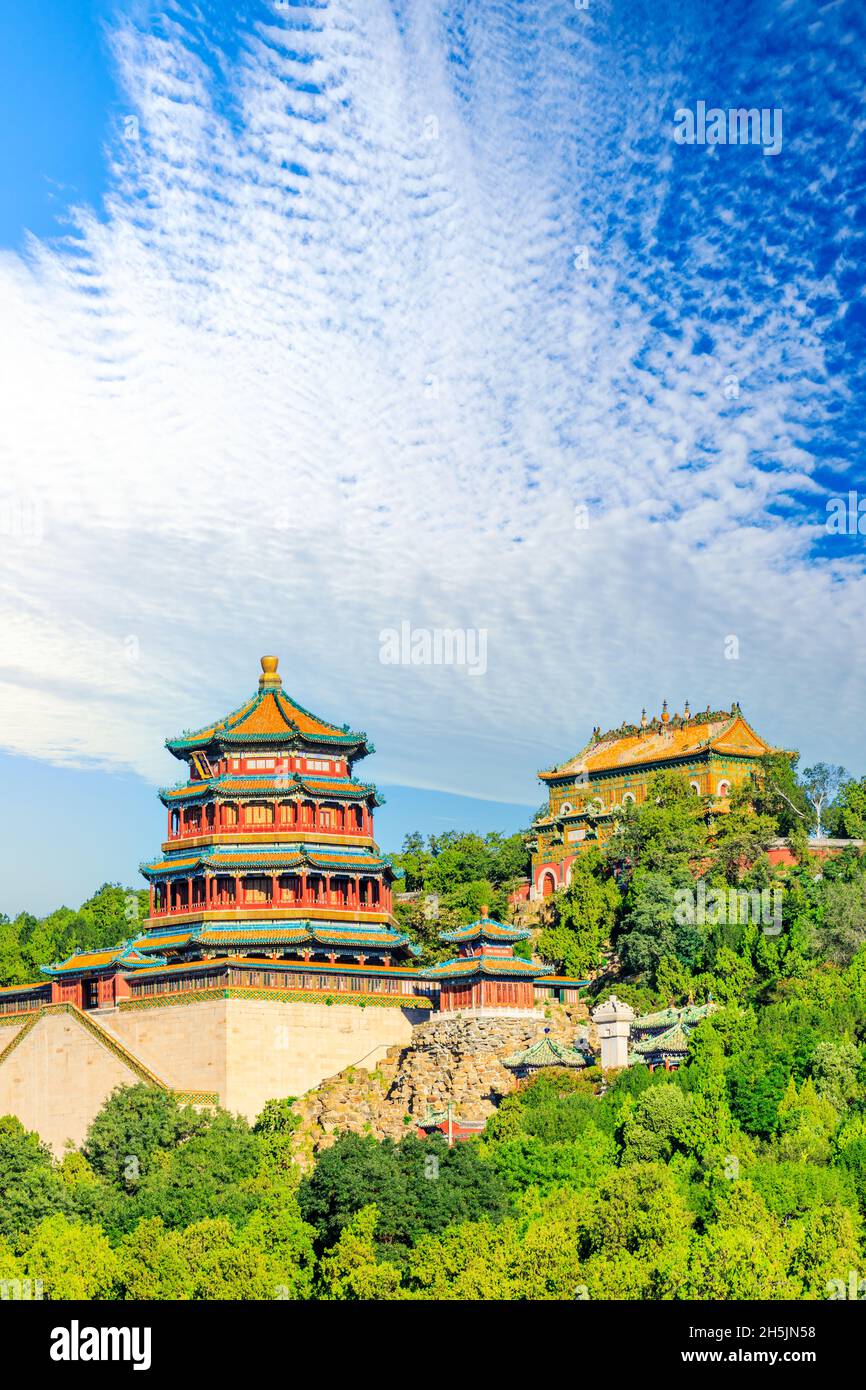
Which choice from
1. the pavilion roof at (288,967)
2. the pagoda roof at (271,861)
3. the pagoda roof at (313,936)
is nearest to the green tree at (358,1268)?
the pavilion roof at (288,967)

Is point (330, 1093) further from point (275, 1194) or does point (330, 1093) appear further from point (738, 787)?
point (738, 787)

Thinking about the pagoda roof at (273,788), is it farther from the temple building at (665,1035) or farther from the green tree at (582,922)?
the temple building at (665,1035)

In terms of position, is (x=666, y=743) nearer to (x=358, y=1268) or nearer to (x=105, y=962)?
(x=105, y=962)

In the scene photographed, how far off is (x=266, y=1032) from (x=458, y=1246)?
16578 millimetres

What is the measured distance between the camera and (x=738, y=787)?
270ft

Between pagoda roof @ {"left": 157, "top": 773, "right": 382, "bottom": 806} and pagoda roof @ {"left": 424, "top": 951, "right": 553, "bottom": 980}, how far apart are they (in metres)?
7.71

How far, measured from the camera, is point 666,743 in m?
86.2

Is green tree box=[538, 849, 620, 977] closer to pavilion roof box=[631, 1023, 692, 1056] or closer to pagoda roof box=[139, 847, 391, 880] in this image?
pagoda roof box=[139, 847, 391, 880]

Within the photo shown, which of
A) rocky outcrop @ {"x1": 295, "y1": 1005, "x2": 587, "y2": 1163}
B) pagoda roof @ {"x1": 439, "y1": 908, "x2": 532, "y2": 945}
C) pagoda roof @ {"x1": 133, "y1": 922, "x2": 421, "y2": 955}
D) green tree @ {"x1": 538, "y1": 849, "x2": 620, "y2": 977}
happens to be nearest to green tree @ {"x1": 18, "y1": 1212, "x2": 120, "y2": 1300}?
rocky outcrop @ {"x1": 295, "y1": 1005, "x2": 587, "y2": 1163}

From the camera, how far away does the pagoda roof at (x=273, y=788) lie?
6706cm

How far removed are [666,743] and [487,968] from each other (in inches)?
1059

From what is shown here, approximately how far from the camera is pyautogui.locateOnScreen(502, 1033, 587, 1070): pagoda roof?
57.0m

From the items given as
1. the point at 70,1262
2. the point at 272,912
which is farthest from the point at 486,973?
the point at 70,1262
